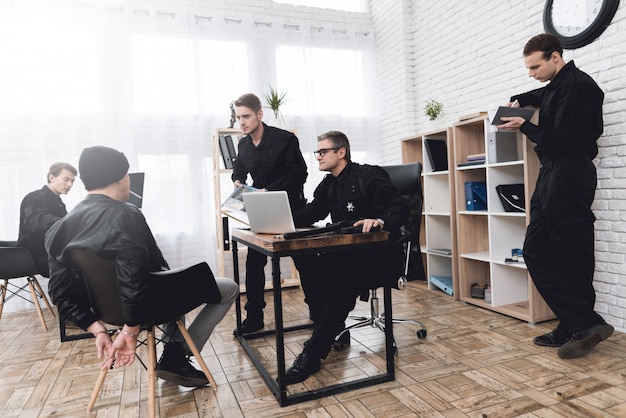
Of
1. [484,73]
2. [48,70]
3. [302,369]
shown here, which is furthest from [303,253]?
[48,70]

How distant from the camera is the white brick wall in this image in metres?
2.86

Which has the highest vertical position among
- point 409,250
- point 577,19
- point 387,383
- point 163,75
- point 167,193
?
point 163,75

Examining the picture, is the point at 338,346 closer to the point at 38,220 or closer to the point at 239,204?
the point at 239,204

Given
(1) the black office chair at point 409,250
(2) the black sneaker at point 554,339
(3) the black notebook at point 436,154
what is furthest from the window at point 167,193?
(2) the black sneaker at point 554,339

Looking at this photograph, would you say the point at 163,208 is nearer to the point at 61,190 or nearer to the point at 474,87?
the point at 61,190

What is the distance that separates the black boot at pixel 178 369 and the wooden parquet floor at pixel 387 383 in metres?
0.06

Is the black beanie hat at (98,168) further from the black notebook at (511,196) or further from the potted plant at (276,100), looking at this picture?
the potted plant at (276,100)

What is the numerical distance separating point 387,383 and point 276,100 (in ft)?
10.2

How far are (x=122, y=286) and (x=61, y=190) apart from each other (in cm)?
222

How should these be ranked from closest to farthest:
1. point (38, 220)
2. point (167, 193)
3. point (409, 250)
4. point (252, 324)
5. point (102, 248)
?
point (102, 248) < point (409, 250) < point (252, 324) < point (38, 220) < point (167, 193)

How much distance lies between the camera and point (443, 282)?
13.3 ft

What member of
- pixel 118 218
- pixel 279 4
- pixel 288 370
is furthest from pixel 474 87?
pixel 118 218

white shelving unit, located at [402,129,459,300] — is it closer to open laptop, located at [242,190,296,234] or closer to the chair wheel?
the chair wheel

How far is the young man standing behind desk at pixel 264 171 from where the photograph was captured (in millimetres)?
3186
